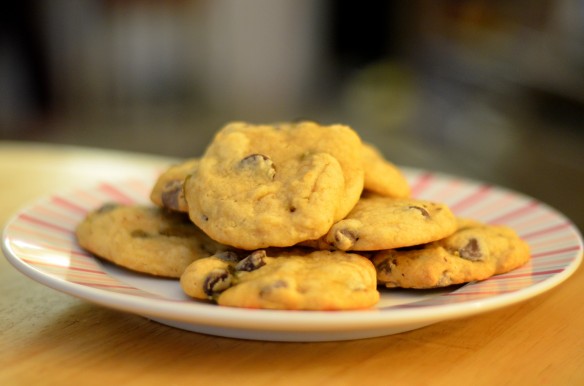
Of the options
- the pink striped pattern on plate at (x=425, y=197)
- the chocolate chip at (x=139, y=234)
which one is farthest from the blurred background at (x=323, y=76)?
the chocolate chip at (x=139, y=234)

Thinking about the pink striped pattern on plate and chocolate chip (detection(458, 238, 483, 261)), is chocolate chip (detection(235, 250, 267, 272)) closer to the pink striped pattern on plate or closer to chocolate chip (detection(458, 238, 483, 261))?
the pink striped pattern on plate

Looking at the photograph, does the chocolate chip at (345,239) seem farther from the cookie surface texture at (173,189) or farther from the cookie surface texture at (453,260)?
the cookie surface texture at (173,189)

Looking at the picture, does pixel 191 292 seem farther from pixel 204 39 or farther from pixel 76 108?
pixel 204 39

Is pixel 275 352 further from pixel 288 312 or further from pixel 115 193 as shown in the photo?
pixel 115 193

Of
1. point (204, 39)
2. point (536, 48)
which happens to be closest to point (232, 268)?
point (536, 48)

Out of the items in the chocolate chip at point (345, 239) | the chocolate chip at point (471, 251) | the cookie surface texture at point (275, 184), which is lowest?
the chocolate chip at point (471, 251)

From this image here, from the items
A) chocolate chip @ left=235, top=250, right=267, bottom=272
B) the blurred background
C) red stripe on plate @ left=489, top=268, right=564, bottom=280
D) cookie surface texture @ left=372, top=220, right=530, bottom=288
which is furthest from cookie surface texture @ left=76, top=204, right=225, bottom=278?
the blurred background
